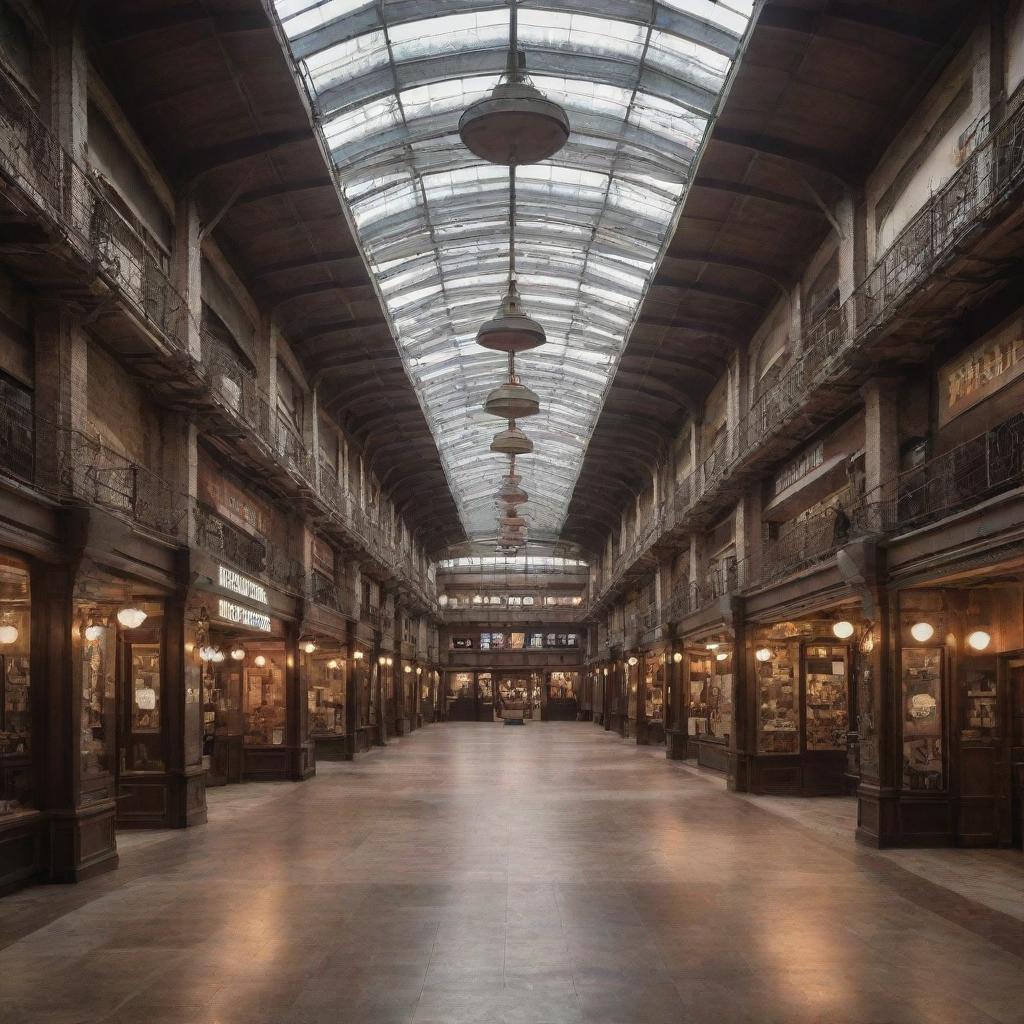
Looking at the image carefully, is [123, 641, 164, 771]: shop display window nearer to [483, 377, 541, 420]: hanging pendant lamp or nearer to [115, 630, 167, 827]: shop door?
[115, 630, 167, 827]: shop door

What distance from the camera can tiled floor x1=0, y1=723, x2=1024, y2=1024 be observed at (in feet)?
23.6

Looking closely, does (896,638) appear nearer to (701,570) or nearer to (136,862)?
(136,862)

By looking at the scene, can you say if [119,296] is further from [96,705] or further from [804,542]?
[804,542]

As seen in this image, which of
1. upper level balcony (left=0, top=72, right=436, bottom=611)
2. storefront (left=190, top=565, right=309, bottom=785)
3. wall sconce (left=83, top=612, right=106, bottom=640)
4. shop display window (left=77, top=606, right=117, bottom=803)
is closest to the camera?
upper level balcony (left=0, top=72, right=436, bottom=611)

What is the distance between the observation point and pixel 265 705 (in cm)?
2398

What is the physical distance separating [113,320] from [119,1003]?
8.26m

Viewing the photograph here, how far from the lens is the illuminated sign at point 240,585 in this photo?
56.7ft

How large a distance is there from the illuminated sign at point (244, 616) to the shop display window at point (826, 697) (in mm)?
10464

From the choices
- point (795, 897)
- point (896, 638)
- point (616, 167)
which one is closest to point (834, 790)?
point (896, 638)

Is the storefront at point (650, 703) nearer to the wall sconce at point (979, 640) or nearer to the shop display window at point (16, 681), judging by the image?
the wall sconce at point (979, 640)

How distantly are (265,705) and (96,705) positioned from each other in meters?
11.5

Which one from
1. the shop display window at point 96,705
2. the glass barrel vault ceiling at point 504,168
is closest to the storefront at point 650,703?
the glass barrel vault ceiling at point 504,168

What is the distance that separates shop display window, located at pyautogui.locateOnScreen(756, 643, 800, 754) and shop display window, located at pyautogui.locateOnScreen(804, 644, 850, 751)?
0.69 feet

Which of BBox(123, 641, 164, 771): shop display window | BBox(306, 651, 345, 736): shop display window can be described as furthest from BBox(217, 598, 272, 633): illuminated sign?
BBox(306, 651, 345, 736): shop display window
